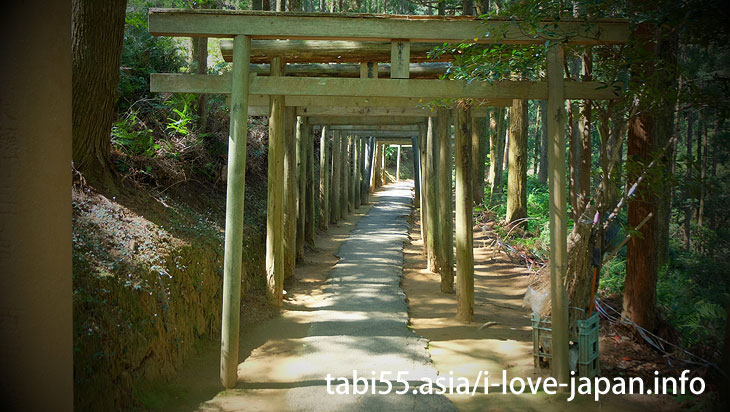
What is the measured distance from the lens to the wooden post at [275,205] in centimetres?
843

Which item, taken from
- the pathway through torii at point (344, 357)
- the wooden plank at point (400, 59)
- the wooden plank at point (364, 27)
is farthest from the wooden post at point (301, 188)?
the wooden plank at point (364, 27)

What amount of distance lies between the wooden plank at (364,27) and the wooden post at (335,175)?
12.4m

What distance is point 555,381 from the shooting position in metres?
5.44

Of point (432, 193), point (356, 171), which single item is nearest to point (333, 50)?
point (432, 193)

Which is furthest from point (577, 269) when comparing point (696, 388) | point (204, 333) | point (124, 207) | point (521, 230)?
point (521, 230)

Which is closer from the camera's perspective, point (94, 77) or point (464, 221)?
point (94, 77)

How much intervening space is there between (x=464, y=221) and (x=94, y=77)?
542 centimetres

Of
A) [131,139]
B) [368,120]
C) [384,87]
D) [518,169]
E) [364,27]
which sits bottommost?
[518,169]

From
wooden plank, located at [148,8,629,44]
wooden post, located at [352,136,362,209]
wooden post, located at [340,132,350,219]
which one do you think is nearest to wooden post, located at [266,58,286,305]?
wooden plank, located at [148,8,629,44]

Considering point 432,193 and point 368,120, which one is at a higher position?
point 368,120

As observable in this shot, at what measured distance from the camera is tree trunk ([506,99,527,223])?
14898mm

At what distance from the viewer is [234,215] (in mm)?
5453

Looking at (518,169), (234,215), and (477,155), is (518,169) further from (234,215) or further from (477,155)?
(234,215)

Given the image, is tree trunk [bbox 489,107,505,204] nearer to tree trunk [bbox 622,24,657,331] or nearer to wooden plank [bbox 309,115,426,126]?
wooden plank [bbox 309,115,426,126]
